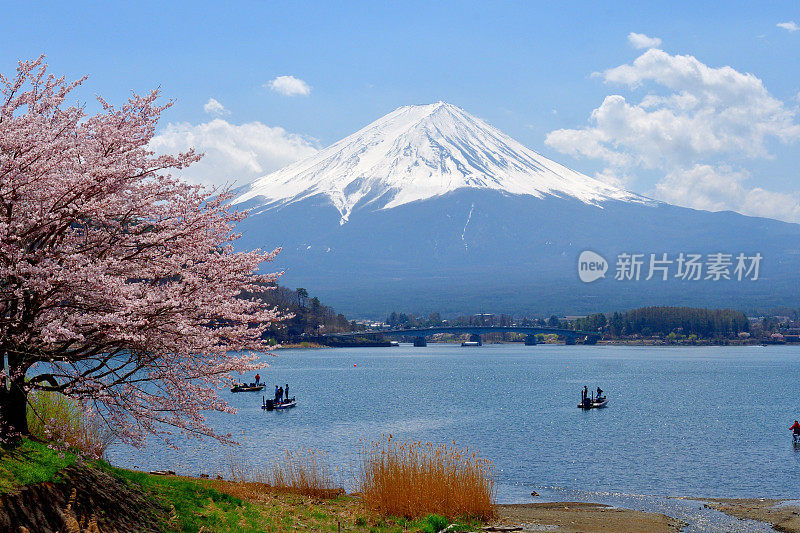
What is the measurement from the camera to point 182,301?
11.4 meters

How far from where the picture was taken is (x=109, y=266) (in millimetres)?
11156

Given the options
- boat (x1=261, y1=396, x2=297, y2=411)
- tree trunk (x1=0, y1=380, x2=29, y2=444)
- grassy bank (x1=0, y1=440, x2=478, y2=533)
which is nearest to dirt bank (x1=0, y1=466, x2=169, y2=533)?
grassy bank (x1=0, y1=440, x2=478, y2=533)

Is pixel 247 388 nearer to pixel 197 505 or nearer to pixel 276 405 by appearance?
pixel 276 405

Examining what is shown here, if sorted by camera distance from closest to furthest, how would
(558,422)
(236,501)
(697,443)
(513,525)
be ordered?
(236,501), (513,525), (697,443), (558,422)

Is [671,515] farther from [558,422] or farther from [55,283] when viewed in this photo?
[558,422]

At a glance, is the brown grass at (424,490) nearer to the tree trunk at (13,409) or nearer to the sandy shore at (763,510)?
the tree trunk at (13,409)

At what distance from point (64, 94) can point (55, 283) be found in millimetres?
3496

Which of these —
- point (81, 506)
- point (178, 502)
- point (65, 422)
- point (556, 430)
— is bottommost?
point (556, 430)

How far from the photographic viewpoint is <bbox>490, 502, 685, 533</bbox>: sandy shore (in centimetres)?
2128

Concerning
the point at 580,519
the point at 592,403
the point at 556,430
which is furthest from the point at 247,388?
the point at 580,519

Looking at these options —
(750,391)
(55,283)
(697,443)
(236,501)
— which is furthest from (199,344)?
(750,391)

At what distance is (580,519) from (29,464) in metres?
16.4

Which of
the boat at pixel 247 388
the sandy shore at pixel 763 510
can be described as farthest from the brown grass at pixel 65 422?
the boat at pixel 247 388

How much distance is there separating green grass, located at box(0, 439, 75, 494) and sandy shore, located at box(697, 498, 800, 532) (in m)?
19.5
